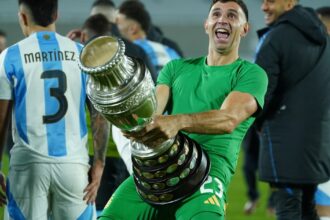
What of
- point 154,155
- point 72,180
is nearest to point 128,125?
point 154,155

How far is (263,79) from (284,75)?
1899 mm

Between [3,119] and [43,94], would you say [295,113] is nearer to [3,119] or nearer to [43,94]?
[43,94]

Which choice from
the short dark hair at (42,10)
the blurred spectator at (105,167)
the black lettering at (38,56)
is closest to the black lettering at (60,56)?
the black lettering at (38,56)

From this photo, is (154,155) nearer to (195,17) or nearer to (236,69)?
(236,69)

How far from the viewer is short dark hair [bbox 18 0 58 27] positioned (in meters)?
4.90

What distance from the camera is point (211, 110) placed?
389 cm

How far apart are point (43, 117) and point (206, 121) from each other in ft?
4.50

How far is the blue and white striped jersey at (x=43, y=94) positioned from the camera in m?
4.76

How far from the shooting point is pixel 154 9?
72.9 feet

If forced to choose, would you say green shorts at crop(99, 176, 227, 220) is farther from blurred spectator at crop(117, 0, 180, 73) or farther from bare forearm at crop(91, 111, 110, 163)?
blurred spectator at crop(117, 0, 180, 73)

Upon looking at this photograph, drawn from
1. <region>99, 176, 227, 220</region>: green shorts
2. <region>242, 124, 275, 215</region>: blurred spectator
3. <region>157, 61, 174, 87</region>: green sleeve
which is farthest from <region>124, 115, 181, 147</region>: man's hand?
<region>242, 124, 275, 215</region>: blurred spectator

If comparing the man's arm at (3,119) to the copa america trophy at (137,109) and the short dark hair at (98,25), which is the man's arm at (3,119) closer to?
the copa america trophy at (137,109)

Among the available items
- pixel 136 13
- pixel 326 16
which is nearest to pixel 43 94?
pixel 136 13

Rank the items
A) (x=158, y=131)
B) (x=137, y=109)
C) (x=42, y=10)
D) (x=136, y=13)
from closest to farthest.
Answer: (x=137, y=109), (x=158, y=131), (x=42, y=10), (x=136, y=13)
